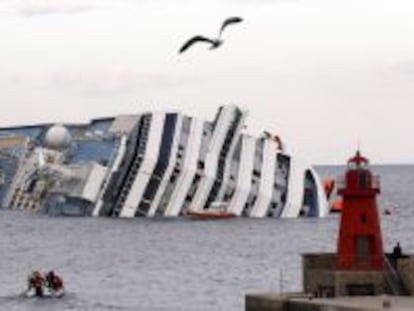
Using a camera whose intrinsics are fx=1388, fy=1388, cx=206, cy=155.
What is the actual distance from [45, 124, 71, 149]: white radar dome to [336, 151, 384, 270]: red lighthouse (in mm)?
103179

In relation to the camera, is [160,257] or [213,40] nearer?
[213,40]

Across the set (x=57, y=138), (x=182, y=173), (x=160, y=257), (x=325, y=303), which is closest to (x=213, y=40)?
(x=325, y=303)

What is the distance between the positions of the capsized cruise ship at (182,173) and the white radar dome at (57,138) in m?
5.49

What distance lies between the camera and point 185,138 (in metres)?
134

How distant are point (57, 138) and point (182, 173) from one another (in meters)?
25.4

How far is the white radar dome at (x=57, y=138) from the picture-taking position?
5989 inches

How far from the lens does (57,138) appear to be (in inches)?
6019

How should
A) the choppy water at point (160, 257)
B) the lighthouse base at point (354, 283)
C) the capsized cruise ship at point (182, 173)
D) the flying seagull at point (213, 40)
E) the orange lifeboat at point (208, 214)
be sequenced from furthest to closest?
the orange lifeboat at point (208, 214) → the capsized cruise ship at point (182, 173) → the choppy water at point (160, 257) → the lighthouse base at point (354, 283) → the flying seagull at point (213, 40)

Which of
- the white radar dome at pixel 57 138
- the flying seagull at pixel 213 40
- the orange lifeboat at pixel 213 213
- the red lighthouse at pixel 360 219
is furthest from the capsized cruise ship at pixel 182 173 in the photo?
the flying seagull at pixel 213 40

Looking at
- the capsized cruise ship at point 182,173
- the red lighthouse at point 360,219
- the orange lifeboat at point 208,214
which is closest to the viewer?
the red lighthouse at point 360,219

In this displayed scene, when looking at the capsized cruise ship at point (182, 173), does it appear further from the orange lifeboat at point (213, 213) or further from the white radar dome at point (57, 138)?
the white radar dome at point (57, 138)

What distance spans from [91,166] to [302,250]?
31002mm

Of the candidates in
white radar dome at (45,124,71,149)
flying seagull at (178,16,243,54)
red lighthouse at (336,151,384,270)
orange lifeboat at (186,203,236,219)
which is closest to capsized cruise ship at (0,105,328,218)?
orange lifeboat at (186,203,236,219)

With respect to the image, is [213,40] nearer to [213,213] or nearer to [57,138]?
[213,213]
